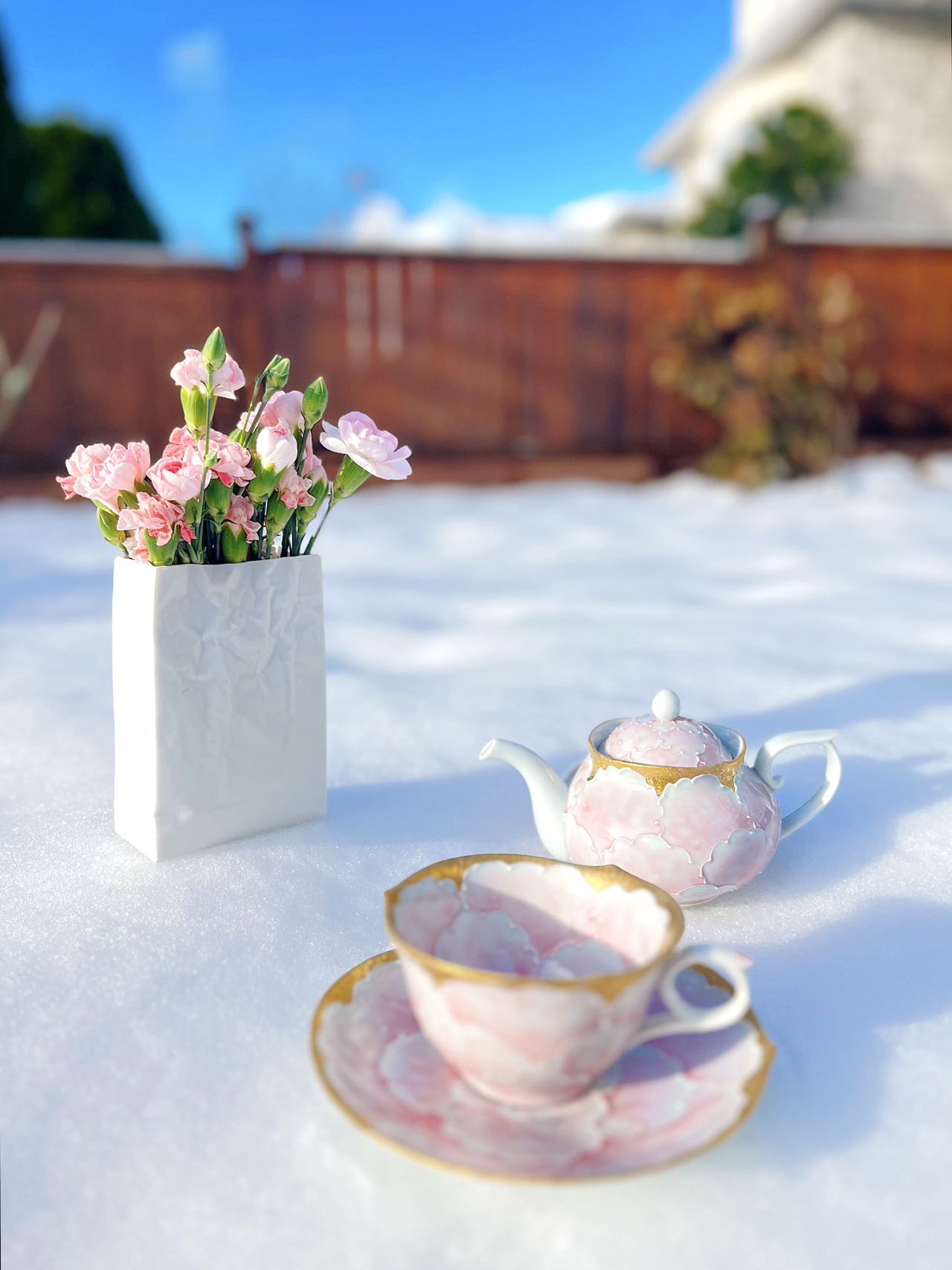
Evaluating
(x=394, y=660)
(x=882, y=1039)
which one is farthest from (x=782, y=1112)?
(x=394, y=660)

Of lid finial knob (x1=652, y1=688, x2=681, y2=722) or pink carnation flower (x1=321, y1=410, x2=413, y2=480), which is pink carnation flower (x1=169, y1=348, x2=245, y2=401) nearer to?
pink carnation flower (x1=321, y1=410, x2=413, y2=480)

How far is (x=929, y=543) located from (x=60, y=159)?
9797 mm

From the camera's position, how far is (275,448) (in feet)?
3.14

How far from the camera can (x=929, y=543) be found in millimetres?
3383

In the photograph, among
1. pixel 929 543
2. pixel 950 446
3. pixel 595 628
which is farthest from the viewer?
pixel 950 446

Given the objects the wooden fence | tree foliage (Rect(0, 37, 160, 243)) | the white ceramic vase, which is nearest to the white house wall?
the wooden fence

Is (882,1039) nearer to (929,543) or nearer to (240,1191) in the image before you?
(240,1191)

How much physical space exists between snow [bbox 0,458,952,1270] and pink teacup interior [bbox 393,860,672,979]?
15cm

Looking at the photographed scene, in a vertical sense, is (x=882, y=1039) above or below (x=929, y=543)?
below

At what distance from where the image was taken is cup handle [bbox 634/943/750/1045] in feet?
2.07

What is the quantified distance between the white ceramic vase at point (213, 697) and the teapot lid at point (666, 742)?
15.1 inches

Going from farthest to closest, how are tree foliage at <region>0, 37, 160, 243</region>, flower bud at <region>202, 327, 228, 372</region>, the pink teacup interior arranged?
tree foliage at <region>0, 37, 160, 243</region> → flower bud at <region>202, 327, 228, 372</region> → the pink teacup interior

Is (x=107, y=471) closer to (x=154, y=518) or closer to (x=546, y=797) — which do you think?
(x=154, y=518)

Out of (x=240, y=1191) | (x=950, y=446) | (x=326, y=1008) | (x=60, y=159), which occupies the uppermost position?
(x=60, y=159)
